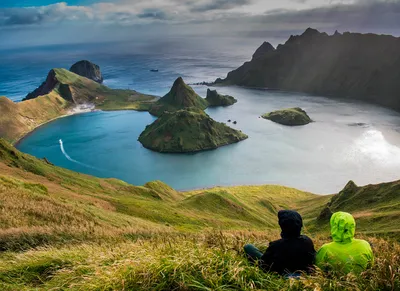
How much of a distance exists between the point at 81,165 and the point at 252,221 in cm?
11827

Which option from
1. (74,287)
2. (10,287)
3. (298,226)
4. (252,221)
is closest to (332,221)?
(298,226)

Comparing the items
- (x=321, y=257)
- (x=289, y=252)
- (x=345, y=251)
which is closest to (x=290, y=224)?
(x=289, y=252)

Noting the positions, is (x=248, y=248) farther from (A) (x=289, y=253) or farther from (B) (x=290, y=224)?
(B) (x=290, y=224)

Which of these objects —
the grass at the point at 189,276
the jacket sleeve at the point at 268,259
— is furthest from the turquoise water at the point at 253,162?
the grass at the point at 189,276

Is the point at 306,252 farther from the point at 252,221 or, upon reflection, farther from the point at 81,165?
the point at 81,165

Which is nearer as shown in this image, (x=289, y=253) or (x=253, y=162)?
(x=289, y=253)

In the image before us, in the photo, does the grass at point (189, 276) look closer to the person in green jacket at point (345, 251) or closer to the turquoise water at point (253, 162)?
the person in green jacket at point (345, 251)

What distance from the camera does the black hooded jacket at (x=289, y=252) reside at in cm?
979

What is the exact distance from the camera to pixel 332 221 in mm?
10430

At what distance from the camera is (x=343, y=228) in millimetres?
10109

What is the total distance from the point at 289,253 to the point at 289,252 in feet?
0.09

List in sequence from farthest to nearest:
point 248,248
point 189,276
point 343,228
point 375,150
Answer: point 375,150 → point 248,248 → point 343,228 → point 189,276

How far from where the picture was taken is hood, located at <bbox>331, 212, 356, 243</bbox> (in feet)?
33.1

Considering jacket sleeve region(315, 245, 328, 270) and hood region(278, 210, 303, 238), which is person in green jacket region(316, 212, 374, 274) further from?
hood region(278, 210, 303, 238)
